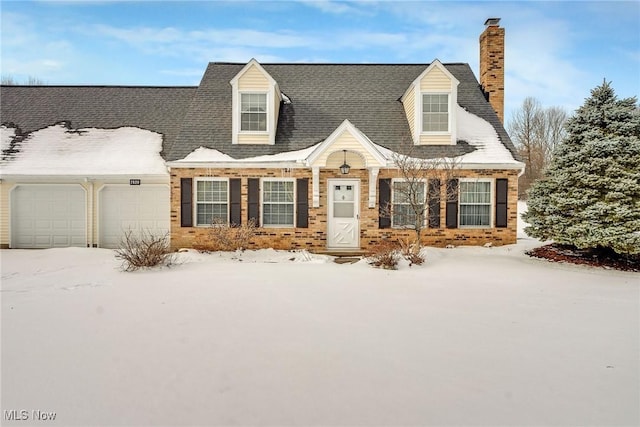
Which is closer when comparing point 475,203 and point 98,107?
point 475,203

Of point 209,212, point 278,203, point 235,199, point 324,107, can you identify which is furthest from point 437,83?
point 209,212

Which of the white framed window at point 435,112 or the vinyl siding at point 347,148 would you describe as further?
the white framed window at point 435,112

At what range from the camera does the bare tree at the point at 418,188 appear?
9.98m

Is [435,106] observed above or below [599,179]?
above

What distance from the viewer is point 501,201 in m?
11.0

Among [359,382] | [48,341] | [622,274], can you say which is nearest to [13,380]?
[48,341]

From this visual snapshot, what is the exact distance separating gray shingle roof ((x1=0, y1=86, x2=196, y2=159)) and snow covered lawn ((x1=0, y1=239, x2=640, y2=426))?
7929 millimetres

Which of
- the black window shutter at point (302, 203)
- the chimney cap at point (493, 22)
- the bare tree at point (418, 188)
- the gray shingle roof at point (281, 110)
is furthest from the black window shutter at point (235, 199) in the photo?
the chimney cap at point (493, 22)

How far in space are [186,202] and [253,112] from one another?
363 centimetres

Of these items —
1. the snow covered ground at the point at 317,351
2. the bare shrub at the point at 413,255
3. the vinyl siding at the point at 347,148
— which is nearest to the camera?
the snow covered ground at the point at 317,351

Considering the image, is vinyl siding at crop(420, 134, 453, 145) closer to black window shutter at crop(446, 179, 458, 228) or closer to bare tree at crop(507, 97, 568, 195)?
black window shutter at crop(446, 179, 458, 228)

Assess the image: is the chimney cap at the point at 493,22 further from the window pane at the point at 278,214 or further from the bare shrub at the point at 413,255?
the window pane at the point at 278,214

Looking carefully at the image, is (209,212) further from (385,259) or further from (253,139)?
(385,259)

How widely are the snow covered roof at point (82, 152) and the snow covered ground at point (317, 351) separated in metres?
5.50
